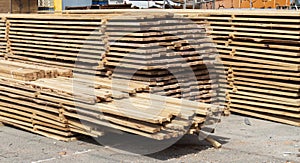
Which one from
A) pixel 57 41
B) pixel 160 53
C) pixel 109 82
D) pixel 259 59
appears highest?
pixel 57 41

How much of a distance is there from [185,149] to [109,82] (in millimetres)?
1865

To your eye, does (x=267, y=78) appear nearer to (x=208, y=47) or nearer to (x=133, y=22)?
(x=208, y=47)

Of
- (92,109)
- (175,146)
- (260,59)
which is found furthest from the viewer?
(260,59)

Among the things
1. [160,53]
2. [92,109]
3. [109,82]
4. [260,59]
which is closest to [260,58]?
[260,59]

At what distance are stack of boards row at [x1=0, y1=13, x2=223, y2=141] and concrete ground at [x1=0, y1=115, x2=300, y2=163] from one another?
0.97 feet

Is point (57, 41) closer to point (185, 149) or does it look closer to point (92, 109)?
point (92, 109)

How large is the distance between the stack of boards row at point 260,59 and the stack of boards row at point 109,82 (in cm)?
69

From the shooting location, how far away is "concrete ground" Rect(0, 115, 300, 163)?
8.55 metres

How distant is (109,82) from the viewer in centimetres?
994

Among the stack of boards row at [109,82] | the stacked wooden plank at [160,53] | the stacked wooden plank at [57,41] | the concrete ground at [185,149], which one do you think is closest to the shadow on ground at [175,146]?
the concrete ground at [185,149]

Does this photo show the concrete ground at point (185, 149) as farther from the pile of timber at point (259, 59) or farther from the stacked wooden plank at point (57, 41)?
the stacked wooden plank at point (57, 41)

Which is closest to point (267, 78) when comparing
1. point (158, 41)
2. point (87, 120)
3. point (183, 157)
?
point (158, 41)

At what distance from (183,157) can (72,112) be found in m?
1.98

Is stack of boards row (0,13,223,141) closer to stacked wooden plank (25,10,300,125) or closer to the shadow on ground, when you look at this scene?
the shadow on ground
